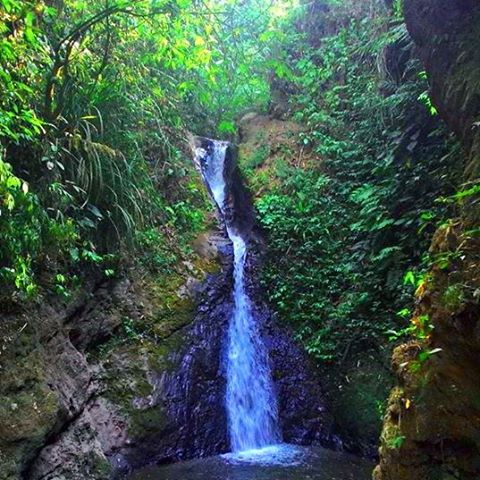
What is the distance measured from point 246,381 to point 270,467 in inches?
69.5

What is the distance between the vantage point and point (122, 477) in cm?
519

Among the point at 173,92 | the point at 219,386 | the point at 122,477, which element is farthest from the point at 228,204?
the point at 122,477

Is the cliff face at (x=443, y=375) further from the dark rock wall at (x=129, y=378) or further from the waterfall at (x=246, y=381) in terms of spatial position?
the waterfall at (x=246, y=381)

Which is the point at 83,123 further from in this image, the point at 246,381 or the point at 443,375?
the point at 443,375

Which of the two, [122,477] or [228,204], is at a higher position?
[228,204]

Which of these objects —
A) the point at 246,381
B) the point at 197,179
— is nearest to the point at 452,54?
the point at 246,381

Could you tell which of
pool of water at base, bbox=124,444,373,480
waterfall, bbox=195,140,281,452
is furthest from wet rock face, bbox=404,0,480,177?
waterfall, bbox=195,140,281,452

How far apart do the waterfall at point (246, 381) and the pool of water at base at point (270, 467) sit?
0.38 m

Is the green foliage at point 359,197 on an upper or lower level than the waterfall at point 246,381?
upper

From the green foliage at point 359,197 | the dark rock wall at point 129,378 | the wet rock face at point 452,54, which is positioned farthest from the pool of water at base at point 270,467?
the wet rock face at point 452,54

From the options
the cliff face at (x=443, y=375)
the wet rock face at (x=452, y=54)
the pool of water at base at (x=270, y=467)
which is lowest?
the pool of water at base at (x=270, y=467)

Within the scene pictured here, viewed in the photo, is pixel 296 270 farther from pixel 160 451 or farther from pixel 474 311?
pixel 474 311

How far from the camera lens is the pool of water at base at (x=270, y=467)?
16.7ft

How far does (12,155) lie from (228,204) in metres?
5.85
